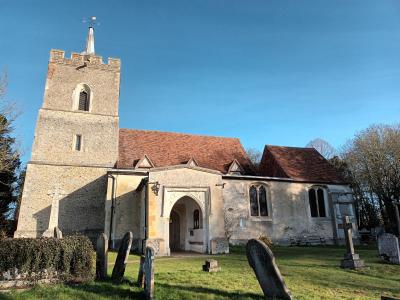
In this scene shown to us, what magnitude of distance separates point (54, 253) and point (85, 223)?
13204 mm

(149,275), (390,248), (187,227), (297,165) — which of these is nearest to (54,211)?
(187,227)

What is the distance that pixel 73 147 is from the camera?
22.0m

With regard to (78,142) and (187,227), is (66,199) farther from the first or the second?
(187,227)

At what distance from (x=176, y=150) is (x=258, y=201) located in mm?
7022

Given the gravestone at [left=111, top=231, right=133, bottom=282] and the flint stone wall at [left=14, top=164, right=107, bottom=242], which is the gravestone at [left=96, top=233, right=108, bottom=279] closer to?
the gravestone at [left=111, top=231, right=133, bottom=282]

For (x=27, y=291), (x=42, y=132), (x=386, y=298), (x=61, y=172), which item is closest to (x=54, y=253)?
(x=27, y=291)

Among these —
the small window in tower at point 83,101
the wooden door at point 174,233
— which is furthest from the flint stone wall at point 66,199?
the small window in tower at point 83,101

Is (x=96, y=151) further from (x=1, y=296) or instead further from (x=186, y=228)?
(x=1, y=296)

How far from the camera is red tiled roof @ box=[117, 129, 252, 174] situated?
2241cm

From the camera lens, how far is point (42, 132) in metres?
21.6

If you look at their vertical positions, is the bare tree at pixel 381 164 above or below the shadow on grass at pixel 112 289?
above

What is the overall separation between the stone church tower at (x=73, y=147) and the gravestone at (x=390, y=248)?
15.9 metres

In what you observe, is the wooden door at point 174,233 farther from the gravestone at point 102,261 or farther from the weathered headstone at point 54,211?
the gravestone at point 102,261

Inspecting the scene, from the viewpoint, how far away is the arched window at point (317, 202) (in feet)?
75.7
